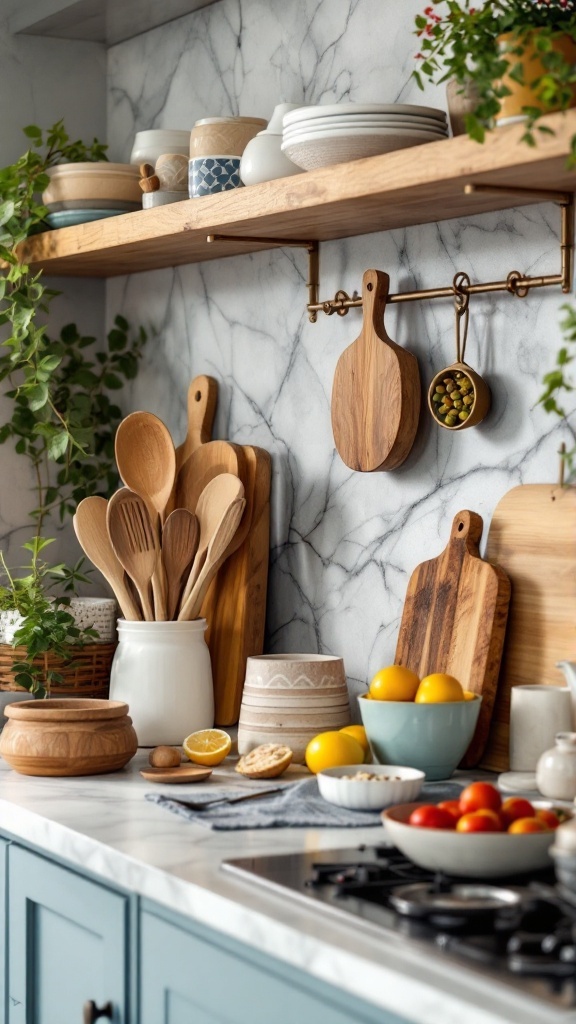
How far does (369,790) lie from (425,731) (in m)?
0.16

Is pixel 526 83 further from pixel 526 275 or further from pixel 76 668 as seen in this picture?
pixel 76 668

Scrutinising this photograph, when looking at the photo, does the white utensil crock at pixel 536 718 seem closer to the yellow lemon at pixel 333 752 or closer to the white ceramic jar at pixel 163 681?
the yellow lemon at pixel 333 752

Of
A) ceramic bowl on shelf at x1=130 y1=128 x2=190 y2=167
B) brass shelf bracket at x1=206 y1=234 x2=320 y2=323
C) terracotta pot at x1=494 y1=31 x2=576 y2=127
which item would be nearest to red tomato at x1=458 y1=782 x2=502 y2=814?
terracotta pot at x1=494 y1=31 x2=576 y2=127

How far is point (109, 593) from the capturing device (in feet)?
8.75

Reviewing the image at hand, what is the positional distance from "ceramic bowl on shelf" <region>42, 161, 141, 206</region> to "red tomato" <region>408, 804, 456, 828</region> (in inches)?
52.7

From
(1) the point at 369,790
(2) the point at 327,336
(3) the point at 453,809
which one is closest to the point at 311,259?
(2) the point at 327,336

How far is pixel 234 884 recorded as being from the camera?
1.32m

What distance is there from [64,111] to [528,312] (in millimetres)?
1212

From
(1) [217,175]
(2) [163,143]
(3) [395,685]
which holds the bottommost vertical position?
(3) [395,685]

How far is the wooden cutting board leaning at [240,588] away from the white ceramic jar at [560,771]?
0.75m

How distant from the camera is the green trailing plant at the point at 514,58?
4.64 ft

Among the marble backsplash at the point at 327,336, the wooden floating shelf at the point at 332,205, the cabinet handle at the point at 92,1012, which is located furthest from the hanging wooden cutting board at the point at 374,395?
the cabinet handle at the point at 92,1012

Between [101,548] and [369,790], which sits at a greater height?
[101,548]

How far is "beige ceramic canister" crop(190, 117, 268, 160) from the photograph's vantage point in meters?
2.04
